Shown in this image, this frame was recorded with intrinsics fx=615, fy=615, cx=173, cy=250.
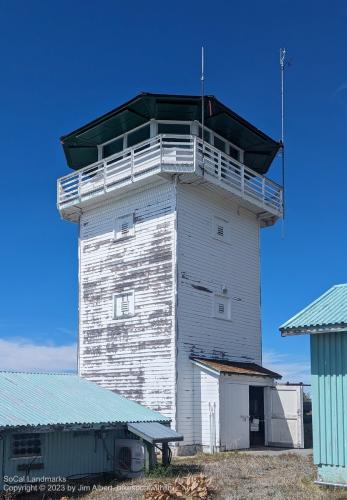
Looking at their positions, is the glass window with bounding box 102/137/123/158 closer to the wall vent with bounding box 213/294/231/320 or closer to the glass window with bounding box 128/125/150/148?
the glass window with bounding box 128/125/150/148

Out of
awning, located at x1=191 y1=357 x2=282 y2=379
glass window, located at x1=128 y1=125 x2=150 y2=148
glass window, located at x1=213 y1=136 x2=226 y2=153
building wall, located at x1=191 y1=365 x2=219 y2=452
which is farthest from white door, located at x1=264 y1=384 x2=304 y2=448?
glass window, located at x1=128 y1=125 x2=150 y2=148

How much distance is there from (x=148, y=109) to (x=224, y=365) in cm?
1118

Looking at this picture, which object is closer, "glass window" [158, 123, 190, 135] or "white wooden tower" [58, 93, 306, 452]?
"white wooden tower" [58, 93, 306, 452]

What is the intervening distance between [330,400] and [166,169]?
13066mm

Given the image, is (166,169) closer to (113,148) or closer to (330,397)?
(113,148)

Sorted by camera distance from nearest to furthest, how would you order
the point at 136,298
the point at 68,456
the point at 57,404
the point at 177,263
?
the point at 68,456, the point at 57,404, the point at 177,263, the point at 136,298

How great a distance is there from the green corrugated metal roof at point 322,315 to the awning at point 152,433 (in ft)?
17.1

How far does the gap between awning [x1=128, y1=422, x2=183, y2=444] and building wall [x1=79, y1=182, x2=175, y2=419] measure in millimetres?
5061

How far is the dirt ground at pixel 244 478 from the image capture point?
45.5 ft

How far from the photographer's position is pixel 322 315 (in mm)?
14500

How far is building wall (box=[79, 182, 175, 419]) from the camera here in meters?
24.5

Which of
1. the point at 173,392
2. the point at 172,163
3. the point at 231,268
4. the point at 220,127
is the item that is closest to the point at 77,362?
the point at 173,392

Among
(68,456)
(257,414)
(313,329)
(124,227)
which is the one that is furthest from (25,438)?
(257,414)

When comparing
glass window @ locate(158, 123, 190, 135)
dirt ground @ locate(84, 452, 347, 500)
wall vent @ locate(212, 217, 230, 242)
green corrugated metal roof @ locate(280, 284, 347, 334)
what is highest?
glass window @ locate(158, 123, 190, 135)
